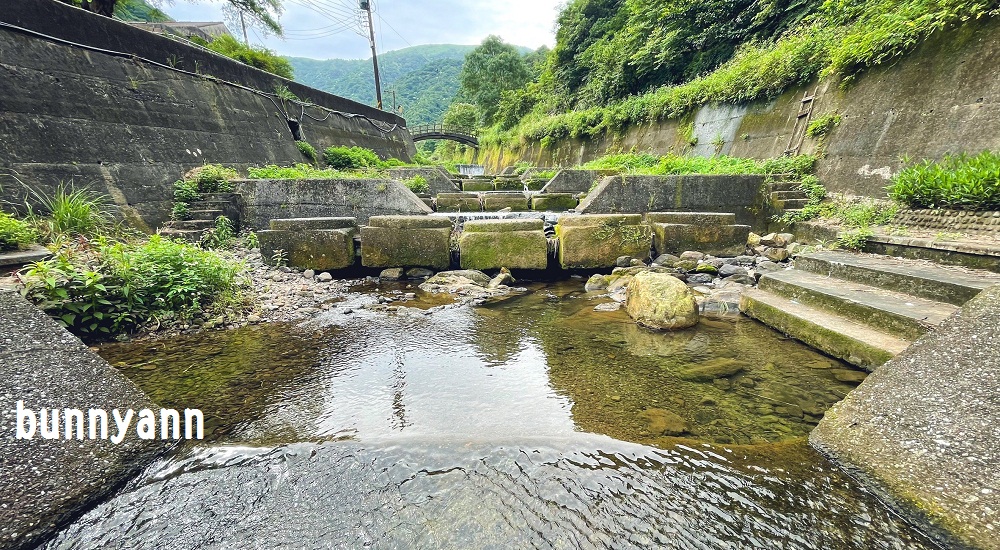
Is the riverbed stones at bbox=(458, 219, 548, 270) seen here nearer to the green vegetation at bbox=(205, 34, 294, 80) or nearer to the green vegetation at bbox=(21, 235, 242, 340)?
the green vegetation at bbox=(21, 235, 242, 340)

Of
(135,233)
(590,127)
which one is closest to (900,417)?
(135,233)

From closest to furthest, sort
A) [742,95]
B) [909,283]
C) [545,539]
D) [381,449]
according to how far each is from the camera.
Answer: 1. [545,539]
2. [381,449]
3. [909,283]
4. [742,95]

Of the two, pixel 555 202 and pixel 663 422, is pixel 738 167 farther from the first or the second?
pixel 663 422

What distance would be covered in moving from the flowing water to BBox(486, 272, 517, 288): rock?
6.29 feet

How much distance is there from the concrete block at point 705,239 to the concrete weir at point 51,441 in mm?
5956

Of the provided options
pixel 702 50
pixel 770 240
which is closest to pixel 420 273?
pixel 770 240

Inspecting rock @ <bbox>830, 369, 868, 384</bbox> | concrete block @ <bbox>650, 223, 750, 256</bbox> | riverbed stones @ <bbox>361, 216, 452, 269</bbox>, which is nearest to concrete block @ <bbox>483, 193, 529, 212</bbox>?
riverbed stones @ <bbox>361, 216, 452, 269</bbox>

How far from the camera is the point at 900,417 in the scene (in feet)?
6.24

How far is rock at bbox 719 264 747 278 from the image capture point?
5.07 metres

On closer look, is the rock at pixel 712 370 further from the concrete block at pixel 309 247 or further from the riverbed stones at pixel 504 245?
the concrete block at pixel 309 247

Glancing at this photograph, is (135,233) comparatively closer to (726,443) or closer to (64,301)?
(64,301)

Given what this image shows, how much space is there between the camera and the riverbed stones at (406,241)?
5648 millimetres

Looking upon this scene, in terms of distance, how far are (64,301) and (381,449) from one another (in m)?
3.41

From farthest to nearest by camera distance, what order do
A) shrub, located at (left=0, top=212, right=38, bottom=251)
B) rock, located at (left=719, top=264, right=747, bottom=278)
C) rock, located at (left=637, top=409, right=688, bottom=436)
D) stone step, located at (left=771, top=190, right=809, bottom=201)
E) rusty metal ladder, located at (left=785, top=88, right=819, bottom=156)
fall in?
rusty metal ladder, located at (left=785, top=88, right=819, bottom=156) → stone step, located at (left=771, top=190, right=809, bottom=201) → rock, located at (left=719, top=264, right=747, bottom=278) → shrub, located at (left=0, top=212, right=38, bottom=251) → rock, located at (left=637, top=409, right=688, bottom=436)
